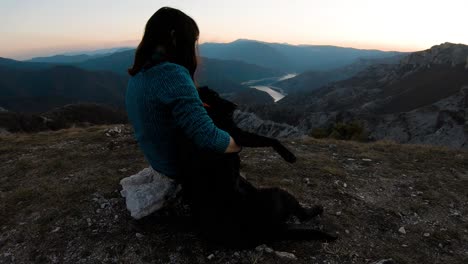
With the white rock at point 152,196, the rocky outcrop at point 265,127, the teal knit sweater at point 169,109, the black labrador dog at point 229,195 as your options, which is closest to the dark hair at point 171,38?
the teal knit sweater at point 169,109

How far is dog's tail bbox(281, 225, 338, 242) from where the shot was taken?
5.46 m

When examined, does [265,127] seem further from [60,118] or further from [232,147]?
[232,147]

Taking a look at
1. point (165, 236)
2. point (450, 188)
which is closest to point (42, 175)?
point (165, 236)

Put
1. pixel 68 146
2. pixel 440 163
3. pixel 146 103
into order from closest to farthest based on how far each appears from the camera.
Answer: pixel 146 103 → pixel 440 163 → pixel 68 146

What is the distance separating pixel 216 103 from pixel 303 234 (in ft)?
8.18

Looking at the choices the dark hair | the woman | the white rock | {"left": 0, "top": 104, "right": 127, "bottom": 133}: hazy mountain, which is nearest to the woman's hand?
the woman

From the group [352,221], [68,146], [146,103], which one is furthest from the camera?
[68,146]

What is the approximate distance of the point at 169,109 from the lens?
4.16 metres

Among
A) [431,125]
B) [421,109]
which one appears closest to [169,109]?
[431,125]

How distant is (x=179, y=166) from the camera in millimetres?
4793

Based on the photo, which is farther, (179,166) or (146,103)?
(179,166)

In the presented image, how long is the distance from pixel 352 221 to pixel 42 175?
7342mm

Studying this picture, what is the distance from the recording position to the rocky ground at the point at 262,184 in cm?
551

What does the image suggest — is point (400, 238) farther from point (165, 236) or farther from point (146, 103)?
point (146, 103)
